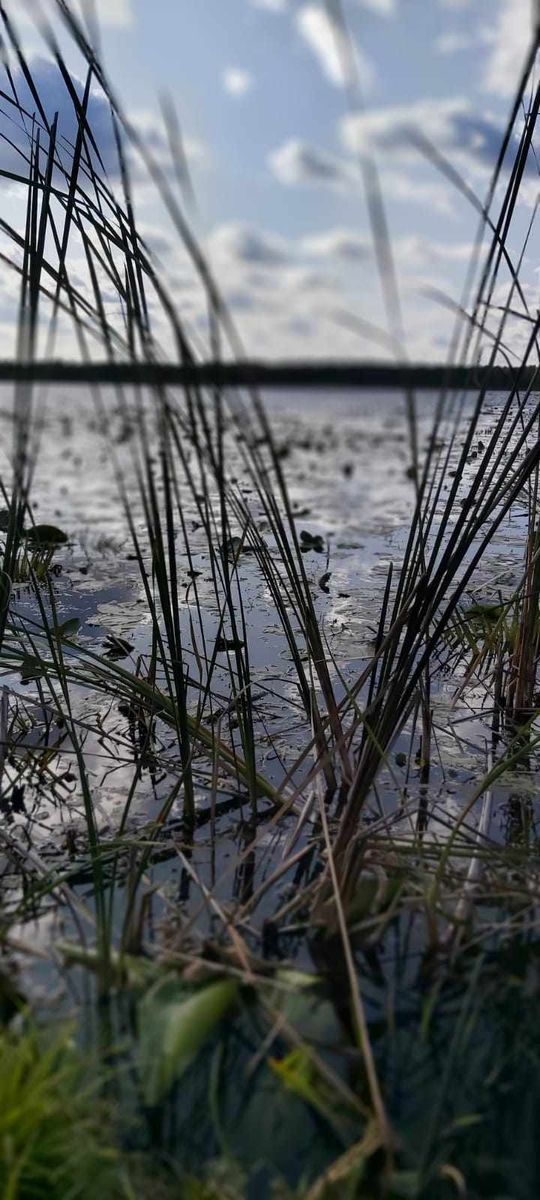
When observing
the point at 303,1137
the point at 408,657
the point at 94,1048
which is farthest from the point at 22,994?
the point at 408,657

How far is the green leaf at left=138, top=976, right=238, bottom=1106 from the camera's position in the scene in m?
0.74

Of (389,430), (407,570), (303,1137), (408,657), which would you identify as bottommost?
(303,1137)

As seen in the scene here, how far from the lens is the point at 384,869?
3.52 ft

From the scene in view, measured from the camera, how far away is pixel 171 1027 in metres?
0.75

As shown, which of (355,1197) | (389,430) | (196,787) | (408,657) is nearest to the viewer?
(355,1197)

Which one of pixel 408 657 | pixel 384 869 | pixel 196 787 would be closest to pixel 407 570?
pixel 408 657

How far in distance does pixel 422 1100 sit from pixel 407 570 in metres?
0.64

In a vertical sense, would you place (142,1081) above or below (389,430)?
below

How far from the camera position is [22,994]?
862 millimetres

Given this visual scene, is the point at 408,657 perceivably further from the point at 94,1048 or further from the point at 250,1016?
the point at 94,1048

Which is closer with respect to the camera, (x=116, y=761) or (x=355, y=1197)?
(x=355, y=1197)

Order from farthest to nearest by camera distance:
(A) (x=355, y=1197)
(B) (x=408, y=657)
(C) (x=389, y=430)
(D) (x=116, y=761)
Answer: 1. (C) (x=389, y=430)
2. (D) (x=116, y=761)
3. (B) (x=408, y=657)
4. (A) (x=355, y=1197)

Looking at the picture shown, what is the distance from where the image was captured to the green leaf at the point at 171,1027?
74 centimetres

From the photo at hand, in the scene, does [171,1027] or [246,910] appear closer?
[171,1027]
